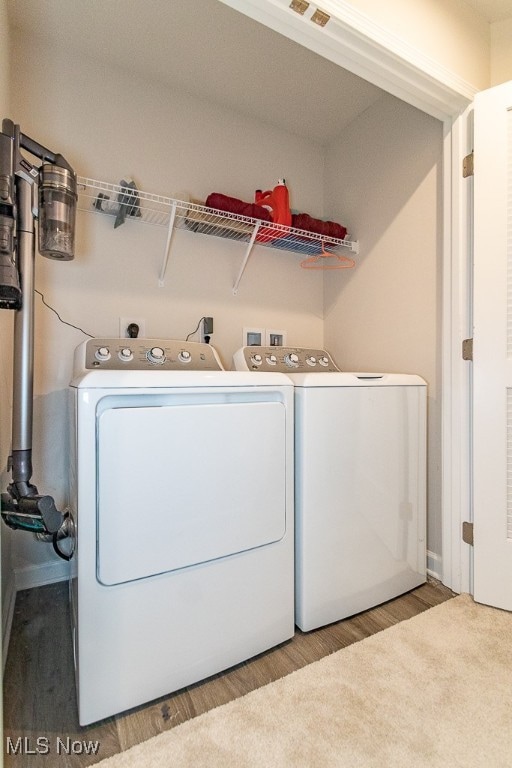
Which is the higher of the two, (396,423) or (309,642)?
(396,423)

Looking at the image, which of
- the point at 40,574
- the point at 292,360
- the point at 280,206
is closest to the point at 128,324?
the point at 292,360

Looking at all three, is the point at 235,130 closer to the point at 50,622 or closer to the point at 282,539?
the point at 282,539

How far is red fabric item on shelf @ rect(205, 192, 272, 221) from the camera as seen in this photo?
5.98ft

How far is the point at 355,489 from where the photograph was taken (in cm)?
150

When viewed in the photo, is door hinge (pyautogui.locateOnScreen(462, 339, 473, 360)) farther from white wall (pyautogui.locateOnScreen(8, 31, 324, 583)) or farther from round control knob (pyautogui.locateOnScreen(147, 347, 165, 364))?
round control knob (pyautogui.locateOnScreen(147, 347, 165, 364))

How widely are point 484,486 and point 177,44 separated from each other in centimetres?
239


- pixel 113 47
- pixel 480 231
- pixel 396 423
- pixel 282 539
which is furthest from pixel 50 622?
pixel 113 47

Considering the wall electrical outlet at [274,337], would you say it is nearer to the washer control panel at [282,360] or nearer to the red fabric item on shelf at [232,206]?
the washer control panel at [282,360]

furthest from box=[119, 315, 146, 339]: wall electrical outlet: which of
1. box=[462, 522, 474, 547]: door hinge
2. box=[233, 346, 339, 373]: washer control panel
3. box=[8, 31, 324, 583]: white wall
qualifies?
box=[462, 522, 474, 547]: door hinge

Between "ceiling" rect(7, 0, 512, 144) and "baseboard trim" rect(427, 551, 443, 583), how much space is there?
2.41 metres

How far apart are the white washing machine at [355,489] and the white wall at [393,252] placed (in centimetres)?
21

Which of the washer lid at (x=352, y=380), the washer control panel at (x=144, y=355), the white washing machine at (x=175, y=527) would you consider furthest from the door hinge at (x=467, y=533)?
the washer control panel at (x=144, y=355)

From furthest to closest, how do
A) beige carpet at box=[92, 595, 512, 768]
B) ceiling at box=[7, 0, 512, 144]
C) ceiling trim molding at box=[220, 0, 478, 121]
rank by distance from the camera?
ceiling at box=[7, 0, 512, 144]
ceiling trim molding at box=[220, 0, 478, 121]
beige carpet at box=[92, 595, 512, 768]

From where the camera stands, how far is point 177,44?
1749 millimetres
